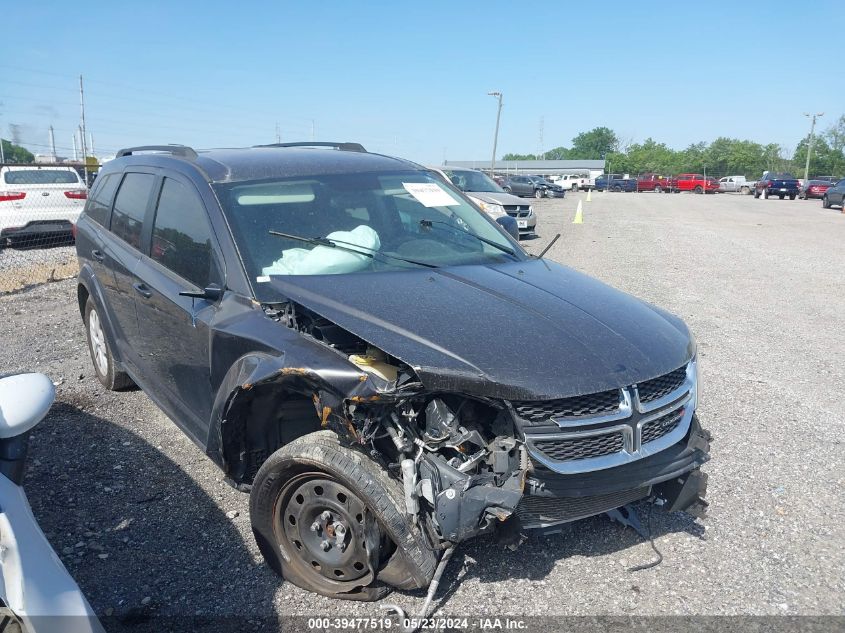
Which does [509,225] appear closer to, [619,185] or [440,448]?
[440,448]

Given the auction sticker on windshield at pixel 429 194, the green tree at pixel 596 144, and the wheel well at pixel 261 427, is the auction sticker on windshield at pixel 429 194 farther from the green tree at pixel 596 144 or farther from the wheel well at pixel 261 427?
the green tree at pixel 596 144

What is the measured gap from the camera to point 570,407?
2.65 metres

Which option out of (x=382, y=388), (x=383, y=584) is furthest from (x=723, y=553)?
(x=382, y=388)

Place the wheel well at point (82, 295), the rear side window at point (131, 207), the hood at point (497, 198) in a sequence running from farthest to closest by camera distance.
→ the hood at point (497, 198), the wheel well at point (82, 295), the rear side window at point (131, 207)

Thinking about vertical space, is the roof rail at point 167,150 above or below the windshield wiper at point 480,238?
above

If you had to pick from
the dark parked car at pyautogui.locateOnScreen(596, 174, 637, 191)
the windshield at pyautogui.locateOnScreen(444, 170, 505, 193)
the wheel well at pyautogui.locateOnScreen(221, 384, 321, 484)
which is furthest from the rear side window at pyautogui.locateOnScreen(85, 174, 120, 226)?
the dark parked car at pyautogui.locateOnScreen(596, 174, 637, 191)

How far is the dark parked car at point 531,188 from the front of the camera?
3719 centimetres

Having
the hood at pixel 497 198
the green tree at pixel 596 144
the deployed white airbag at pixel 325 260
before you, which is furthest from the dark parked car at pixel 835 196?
the green tree at pixel 596 144

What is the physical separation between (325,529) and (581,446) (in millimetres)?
1147

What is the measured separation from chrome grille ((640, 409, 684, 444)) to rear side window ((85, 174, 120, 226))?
418 cm

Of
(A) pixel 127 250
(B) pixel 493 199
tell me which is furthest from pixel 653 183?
(A) pixel 127 250

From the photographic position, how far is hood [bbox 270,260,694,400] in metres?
2.60

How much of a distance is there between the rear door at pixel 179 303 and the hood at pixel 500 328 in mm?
599

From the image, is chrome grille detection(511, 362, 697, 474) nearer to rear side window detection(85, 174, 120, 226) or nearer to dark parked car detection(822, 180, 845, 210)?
rear side window detection(85, 174, 120, 226)
